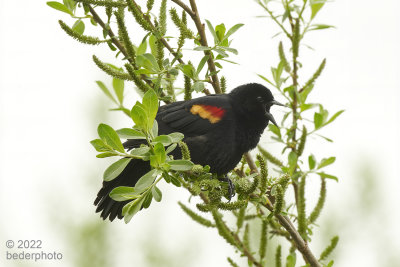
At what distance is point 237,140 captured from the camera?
117 inches

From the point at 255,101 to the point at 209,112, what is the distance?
357 mm

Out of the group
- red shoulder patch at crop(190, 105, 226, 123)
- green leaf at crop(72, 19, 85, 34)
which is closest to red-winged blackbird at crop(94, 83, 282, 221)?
red shoulder patch at crop(190, 105, 226, 123)

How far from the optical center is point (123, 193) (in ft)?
6.07

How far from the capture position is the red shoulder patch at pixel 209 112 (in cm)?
294

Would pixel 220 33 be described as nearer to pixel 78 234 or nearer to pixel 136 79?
pixel 136 79

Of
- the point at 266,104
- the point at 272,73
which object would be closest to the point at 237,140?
the point at 266,104

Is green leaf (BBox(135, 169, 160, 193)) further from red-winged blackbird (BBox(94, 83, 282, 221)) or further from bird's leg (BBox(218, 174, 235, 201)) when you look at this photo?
red-winged blackbird (BBox(94, 83, 282, 221))

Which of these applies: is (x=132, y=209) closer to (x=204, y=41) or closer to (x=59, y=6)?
(x=204, y=41)

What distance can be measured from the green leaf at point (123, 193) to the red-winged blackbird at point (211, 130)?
77cm

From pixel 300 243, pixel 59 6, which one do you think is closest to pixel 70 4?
pixel 59 6

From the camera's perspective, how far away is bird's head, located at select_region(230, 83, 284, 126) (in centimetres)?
314

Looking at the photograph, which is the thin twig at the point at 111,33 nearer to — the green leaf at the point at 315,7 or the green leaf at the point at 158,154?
the green leaf at the point at 158,154

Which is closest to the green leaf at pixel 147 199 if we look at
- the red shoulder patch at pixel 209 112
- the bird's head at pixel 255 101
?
the red shoulder patch at pixel 209 112

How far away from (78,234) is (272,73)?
12.3 ft
